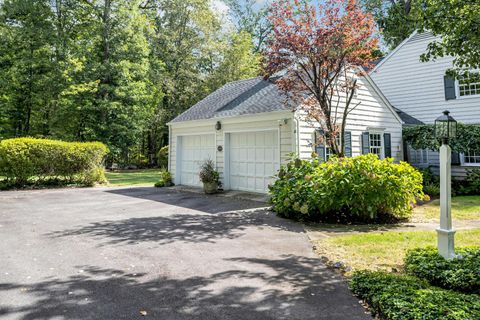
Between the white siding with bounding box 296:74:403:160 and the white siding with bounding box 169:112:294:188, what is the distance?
0.74 meters

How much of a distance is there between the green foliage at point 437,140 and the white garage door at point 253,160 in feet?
19.6

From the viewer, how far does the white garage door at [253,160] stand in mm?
10841

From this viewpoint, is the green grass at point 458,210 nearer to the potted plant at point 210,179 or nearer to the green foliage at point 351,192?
the green foliage at point 351,192

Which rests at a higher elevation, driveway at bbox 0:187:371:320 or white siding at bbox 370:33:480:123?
white siding at bbox 370:33:480:123

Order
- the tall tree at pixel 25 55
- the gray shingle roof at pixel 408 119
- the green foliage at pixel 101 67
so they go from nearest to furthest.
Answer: the gray shingle roof at pixel 408 119
the tall tree at pixel 25 55
the green foliage at pixel 101 67

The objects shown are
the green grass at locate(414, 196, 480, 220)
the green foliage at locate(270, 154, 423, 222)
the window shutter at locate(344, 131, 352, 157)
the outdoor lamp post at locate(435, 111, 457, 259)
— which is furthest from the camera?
the window shutter at locate(344, 131, 352, 157)

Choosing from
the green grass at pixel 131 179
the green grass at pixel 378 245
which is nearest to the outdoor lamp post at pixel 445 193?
the green grass at pixel 378 245

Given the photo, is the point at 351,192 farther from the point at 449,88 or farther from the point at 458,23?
the point at 449,88

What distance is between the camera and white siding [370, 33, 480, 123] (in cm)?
1410

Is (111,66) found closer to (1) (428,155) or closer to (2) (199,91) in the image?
(2) (199,91)

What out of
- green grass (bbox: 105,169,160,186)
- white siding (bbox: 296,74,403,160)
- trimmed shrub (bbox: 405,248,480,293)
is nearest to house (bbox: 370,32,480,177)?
white siding (bbox: 296,74,403,160)

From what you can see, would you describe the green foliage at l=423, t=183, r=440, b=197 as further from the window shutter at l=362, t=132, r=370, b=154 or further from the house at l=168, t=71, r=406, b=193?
the window shutter at l=362, t=132, r=370, b=154

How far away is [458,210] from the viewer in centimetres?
873

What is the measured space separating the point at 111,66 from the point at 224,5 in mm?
17052
